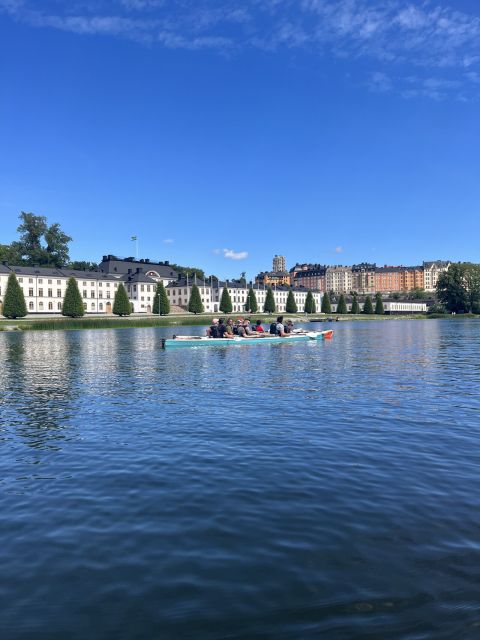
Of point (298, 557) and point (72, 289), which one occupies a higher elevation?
point (72, 289)

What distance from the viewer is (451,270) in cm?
14750

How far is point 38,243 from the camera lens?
462 feet

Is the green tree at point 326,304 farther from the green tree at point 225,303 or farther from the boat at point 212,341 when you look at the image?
the boat at point 212,341

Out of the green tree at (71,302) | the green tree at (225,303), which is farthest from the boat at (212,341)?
the green tree at (225,303)

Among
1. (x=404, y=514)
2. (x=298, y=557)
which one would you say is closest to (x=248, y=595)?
(x=298, y=557)

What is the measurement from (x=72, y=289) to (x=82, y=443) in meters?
88.6

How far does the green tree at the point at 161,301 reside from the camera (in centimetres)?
11975

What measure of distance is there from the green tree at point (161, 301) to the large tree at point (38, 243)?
3757 cm

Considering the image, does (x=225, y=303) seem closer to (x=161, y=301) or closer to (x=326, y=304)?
(x=161, y=301)

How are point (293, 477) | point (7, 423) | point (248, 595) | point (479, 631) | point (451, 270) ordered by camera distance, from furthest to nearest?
1. point (451, 270)
2. point (7, 423)
3. point (293, 477)
4. point (248, 595)
5. point (479, 631)

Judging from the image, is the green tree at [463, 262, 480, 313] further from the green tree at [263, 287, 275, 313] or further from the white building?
the white building

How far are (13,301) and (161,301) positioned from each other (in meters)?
38.8

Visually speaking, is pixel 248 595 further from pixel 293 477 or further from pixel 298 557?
pixel 293 477

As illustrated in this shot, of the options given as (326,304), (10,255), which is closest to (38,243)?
(10,255)
